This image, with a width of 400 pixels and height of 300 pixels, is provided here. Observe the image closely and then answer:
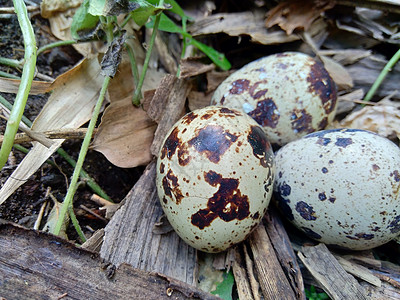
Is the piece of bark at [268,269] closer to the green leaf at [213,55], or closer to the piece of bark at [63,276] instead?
the piece of bark at [63,276]

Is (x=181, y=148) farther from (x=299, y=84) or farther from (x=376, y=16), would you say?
(x=376, y=16)

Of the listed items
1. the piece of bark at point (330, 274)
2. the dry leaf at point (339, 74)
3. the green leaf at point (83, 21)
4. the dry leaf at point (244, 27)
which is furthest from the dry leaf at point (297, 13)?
the piece of bark at point (330, 274)

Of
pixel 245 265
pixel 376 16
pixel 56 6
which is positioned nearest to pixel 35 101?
pixel 56 6

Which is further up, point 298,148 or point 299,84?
point 299,84

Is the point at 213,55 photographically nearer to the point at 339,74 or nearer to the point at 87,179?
the point at 339,74

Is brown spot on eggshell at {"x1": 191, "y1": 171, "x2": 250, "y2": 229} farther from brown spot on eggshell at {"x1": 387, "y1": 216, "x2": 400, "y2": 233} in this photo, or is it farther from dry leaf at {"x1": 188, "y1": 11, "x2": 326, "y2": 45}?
dry leaf at {"x1": 188, "y1": 11, "x2": 326, "y2": 45}

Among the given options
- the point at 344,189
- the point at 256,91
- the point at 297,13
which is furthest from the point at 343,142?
the point at 297,13
